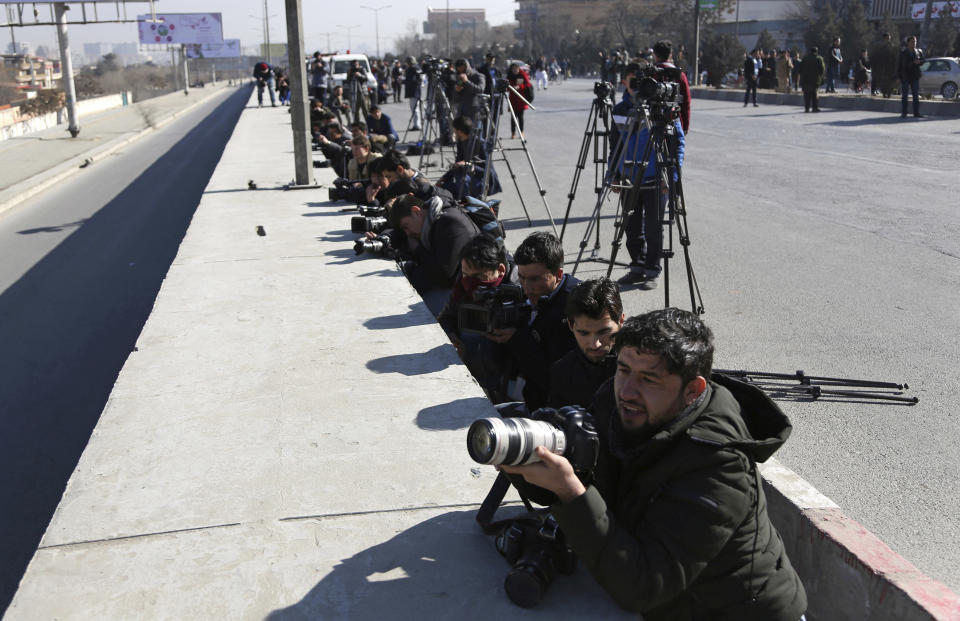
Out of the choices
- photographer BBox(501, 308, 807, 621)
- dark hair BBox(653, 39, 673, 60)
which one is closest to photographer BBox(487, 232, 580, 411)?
photographer BBox(501, 308, 807, 621)

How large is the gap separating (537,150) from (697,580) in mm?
15609

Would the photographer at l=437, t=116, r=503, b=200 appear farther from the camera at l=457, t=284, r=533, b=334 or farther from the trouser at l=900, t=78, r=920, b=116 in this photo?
the trouser at l=900, t=78, r=920, b=116

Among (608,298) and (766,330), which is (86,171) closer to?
(766,330)

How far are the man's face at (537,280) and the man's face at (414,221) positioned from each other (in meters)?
2.34

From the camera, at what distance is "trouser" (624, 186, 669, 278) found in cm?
755

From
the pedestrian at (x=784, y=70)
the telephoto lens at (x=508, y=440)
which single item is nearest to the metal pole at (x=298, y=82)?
the telephoto lens at (x=508, y=440)

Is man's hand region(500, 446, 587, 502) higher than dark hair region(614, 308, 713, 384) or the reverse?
the reverse

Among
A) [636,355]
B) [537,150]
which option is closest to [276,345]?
[636,355]

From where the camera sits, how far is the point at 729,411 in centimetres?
237

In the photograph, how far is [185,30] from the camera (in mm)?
76375

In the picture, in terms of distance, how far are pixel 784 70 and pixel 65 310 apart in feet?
93.2

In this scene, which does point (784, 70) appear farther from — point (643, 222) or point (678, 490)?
point (678, 490)

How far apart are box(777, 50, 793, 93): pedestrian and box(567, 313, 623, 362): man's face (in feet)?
99.9

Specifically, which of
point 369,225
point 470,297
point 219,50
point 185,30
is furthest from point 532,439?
point 219,50
